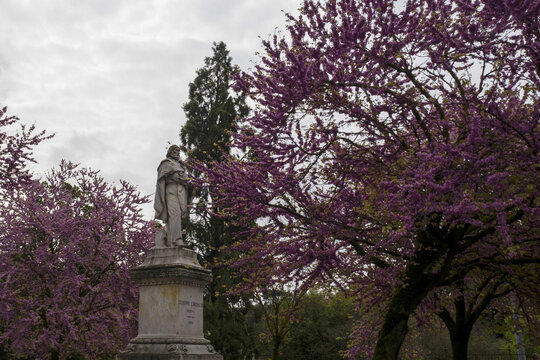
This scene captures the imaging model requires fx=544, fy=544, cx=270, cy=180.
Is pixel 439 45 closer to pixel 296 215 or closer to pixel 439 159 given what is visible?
pixel 439 159

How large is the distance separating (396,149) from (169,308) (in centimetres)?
596

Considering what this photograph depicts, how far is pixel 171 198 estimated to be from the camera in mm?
12234

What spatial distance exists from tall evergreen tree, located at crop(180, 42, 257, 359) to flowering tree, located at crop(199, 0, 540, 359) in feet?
33.6

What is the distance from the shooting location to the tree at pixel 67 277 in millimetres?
18938

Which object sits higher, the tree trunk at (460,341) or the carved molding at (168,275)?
the carved molding at (168,275)

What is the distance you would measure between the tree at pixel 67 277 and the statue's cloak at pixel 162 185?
795cm

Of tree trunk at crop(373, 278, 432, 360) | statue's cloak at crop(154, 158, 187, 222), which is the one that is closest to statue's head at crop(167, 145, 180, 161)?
statue's cloak at crop(154, 158, 187, 222)

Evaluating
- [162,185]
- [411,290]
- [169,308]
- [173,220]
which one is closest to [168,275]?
[169,308]

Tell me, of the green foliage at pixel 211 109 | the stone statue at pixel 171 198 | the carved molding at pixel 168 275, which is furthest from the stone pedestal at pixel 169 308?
the green foliage at pixel 211 109

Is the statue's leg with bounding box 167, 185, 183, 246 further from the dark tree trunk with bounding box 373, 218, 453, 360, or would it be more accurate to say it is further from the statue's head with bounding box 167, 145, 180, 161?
the dark tree trunk with bounding box 373, 218, 453, 360

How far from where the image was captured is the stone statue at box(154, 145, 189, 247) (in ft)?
39.5

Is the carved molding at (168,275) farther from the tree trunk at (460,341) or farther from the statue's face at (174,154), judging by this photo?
the tree trunk at (460,341)

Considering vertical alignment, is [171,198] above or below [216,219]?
below

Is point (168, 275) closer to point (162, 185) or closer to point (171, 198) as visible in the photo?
point (171, 198)
